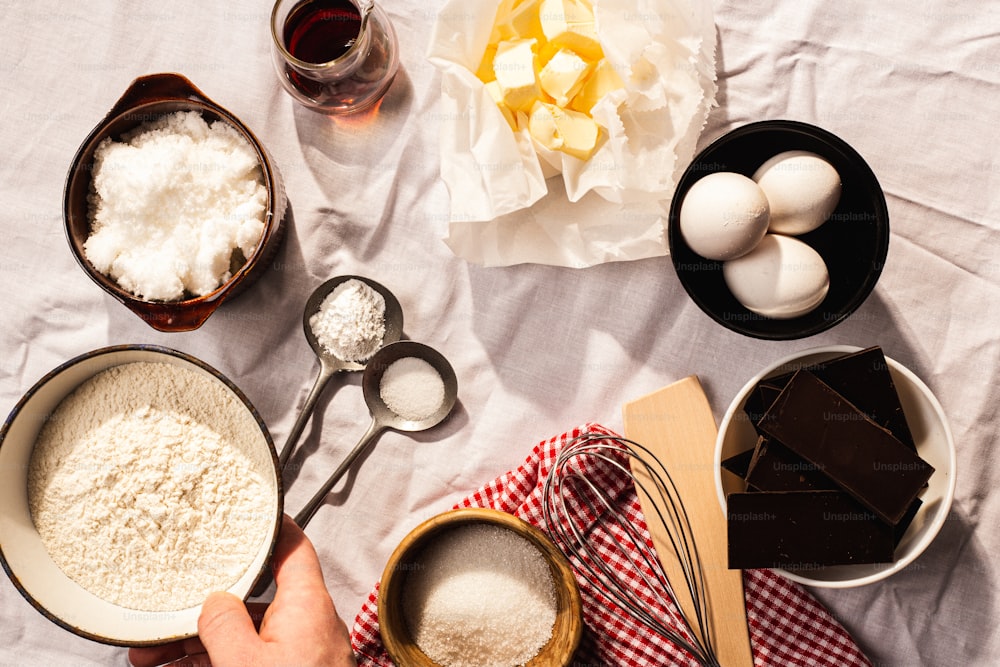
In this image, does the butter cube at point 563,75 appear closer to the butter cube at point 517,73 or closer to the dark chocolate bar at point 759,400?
the butter cube at point 517,73

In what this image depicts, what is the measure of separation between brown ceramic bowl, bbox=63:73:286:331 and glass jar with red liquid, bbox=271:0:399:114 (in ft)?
0.28

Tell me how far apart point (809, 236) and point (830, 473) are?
230mm

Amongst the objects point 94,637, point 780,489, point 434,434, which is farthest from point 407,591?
point 780,489

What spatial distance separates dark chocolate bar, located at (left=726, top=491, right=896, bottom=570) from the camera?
0.64m

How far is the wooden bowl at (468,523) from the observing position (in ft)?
2.17

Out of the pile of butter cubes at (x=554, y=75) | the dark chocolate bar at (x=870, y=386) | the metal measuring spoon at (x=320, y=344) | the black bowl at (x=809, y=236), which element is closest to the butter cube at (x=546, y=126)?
the pile of butter cubes at (x=554, y=75)

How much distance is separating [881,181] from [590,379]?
0.38m

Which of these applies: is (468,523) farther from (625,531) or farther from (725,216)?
(725,216)

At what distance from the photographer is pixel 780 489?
647 millimetres

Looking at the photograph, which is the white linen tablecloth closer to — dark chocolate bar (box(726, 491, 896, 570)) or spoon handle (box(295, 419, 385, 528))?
spoon handle (box(295, 419, 385, 528))

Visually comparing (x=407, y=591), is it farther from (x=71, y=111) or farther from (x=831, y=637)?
(x=71, y=111)

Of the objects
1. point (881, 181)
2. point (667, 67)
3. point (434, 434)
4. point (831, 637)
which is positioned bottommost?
point (831, 637)

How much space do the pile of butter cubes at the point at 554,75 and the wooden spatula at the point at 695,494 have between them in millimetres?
277

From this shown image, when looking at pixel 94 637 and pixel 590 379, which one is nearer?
pixel 94 637
